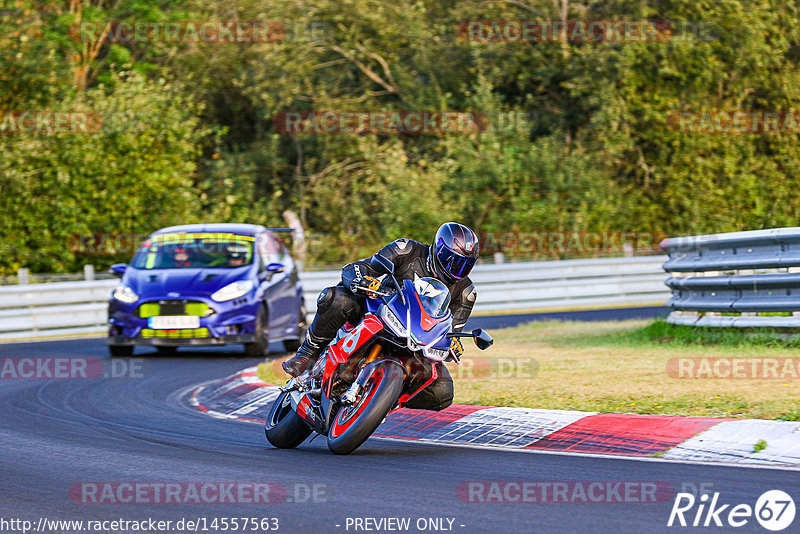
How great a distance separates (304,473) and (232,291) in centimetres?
845

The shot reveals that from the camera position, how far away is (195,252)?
16.5 metres

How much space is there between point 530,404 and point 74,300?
40.4 ft

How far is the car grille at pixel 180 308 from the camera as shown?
15.3 metres

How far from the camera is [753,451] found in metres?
7.42

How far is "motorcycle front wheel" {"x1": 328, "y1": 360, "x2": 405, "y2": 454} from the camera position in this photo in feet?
24.3

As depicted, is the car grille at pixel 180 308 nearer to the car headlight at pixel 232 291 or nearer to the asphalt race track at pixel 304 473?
the car headlight at pixel 232 291

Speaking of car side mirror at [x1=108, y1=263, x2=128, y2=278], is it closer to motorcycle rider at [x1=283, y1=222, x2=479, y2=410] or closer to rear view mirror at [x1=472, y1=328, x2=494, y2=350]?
motorcycle rider at [x1=283, y1=222, x2=479, y2=410]

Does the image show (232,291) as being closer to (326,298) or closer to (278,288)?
(278,288)

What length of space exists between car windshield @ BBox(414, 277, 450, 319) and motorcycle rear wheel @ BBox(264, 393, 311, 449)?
4.19ft

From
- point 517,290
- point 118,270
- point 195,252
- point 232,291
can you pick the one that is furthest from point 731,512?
point 517,290

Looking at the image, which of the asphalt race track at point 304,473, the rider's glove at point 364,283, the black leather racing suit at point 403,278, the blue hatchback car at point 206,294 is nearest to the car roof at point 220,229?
the blue hatchback car at point 206,294

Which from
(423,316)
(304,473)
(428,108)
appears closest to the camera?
(304,473)

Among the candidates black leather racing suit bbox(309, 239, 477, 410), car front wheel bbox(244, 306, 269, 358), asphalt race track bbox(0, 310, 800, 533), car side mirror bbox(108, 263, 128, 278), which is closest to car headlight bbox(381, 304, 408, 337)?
black leather racing suit bbox(309, 239, 477, 410)

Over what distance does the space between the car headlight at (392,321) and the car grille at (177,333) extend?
8.02m
